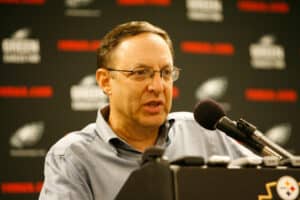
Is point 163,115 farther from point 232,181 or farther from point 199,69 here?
point 199,69

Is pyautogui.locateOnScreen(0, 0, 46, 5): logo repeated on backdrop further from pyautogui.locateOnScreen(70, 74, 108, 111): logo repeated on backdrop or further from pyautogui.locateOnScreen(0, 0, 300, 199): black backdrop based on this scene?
pyautogui.locateOnScreen(70, 74, 108, 111): logo repeated on backdrop

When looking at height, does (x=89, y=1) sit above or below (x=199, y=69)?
above

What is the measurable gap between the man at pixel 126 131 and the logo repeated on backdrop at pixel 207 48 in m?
2.71

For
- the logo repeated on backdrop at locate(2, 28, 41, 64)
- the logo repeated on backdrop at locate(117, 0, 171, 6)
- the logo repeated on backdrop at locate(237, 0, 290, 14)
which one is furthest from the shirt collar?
the logo repeated on backdrop at locate(237, 0, 290, 14)

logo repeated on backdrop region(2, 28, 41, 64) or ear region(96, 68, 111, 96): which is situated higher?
ear region(96, 68, 111, 96)

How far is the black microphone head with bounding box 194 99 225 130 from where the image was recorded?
6.36 feet

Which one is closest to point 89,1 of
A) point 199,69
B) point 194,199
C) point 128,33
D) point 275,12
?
point 199,69

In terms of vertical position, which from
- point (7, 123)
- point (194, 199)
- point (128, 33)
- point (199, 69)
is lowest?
point (7, 123)

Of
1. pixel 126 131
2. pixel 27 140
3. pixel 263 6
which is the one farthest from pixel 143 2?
pixel 126 131

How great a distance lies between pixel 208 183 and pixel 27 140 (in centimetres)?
357

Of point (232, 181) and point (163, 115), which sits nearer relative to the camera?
point (232, 181)

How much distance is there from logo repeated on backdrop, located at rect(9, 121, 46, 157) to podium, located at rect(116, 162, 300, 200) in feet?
11.4

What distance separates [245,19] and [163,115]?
335 cm

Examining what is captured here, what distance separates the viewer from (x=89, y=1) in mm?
5262
